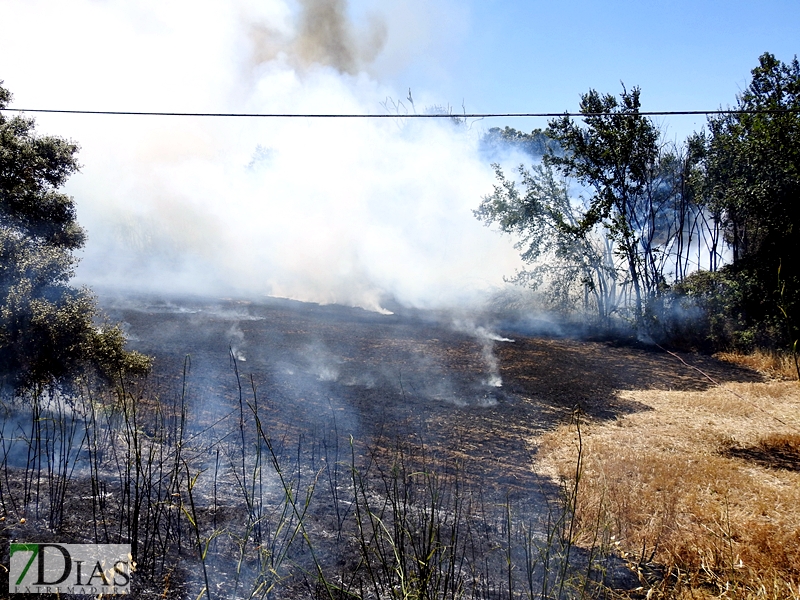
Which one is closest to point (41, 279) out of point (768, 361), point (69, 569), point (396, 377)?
point (69, 569)

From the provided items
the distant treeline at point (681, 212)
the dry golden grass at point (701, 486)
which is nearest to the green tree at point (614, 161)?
the distant treeline at point (681, 212)

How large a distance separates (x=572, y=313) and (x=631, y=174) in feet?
18.4

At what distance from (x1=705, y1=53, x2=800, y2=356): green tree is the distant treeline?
0.03m

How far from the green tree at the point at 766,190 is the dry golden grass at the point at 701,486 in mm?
4757

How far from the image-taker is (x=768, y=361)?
1495cm

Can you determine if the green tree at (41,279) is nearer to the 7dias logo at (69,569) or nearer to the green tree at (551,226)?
the 7dias logo at (69,569)

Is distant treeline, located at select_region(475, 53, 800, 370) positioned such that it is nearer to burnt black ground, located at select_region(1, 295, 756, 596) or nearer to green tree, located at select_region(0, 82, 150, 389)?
burnt black ground, located at select_region(1, 295, 756, 596)

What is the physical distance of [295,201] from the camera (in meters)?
30.6

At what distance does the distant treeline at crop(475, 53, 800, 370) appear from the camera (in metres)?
15.5

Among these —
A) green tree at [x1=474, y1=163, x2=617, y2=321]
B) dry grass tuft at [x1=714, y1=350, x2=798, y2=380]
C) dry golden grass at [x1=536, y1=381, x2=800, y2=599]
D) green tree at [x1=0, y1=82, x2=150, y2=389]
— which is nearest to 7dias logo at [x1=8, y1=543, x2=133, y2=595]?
green tree at [x1=0, y1=82, x2=150, y2=389]

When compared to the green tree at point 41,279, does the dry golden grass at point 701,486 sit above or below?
below

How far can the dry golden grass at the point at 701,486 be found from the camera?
17.0 feet

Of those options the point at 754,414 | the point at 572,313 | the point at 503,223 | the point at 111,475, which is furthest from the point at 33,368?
the point at 572,313

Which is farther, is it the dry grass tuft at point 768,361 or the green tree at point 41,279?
the dry grass tuft at point 768,361
